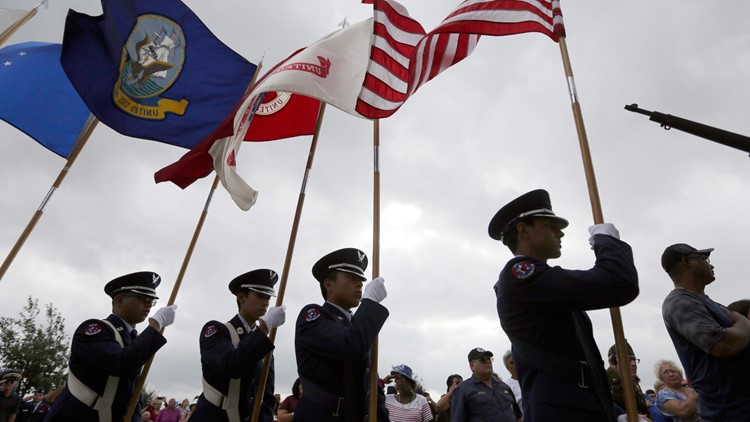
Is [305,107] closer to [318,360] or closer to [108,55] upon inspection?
[108,55]

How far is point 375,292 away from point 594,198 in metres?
1.87

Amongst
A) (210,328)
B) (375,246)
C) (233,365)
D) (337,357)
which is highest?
(375,246)

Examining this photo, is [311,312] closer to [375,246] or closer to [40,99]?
[375,246]

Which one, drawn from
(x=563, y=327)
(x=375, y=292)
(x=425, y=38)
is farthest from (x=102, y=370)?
(x=425, y=38)

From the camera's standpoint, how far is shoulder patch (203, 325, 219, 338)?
17.6 ft

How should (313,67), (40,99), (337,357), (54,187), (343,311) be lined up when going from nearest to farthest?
1. (337,357)
2. (343,311)
3. (313,67)
4. (54,187)
5. (40,99)

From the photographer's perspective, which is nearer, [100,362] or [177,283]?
[100,362]

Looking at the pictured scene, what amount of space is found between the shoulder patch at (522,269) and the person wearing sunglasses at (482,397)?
4968 millimetres

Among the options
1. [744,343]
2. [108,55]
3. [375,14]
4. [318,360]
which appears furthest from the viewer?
[108,55]

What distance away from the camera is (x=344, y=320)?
468 centimetres

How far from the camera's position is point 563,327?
10.1ft

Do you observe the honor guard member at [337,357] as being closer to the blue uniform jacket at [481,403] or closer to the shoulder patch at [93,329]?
the shoulder patch at [93,329]

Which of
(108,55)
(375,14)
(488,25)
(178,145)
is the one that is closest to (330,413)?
(488,25)

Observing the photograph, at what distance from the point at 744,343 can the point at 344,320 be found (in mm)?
2921
